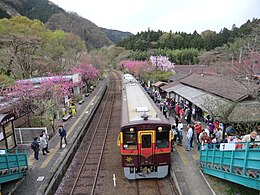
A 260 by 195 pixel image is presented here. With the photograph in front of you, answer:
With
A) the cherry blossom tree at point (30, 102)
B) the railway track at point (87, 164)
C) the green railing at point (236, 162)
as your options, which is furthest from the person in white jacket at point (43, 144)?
the green railing at point (236, 162)

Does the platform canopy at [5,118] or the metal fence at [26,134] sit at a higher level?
the platform canopy at [5,118]

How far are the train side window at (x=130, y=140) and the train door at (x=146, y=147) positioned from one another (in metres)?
0.20

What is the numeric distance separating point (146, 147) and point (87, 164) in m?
3.93

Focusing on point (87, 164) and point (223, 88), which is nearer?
point (87, 164)

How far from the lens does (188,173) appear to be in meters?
9.16

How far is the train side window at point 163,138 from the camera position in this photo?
837 centimetres

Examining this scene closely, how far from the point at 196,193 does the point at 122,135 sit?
128 inches

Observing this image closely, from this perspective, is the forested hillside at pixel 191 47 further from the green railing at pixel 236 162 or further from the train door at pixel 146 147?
the train door at pixel 146 147

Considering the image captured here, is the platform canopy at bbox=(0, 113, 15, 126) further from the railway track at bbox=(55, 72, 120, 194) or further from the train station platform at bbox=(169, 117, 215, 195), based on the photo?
the train station platform at bbox=(169, 117, 215, 195)

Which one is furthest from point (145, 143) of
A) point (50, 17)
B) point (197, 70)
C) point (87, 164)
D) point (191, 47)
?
point (50, 17)

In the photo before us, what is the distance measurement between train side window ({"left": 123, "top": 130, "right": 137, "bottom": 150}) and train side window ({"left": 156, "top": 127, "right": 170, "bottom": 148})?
86 centimetres

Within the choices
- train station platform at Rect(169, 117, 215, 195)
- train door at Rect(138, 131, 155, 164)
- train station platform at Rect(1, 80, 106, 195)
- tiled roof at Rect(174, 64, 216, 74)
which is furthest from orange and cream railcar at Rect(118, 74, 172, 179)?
tiled roof at Rect(174, 64, 216, 74)

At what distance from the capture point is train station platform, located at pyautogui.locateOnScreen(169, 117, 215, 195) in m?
7.98

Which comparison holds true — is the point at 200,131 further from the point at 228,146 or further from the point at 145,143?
the point at 228,146
